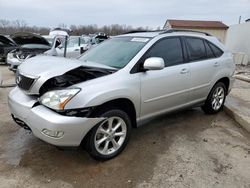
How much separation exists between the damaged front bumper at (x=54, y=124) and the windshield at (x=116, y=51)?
1.04m

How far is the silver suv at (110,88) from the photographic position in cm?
302

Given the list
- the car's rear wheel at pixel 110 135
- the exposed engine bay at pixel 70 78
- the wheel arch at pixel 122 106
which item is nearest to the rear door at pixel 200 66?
the wheel arch at pixel 122 106

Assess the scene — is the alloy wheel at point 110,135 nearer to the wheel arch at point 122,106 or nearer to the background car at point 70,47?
the wheel arch at point 122,106

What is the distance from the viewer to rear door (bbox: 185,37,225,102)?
4613 mm

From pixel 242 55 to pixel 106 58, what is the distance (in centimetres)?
1213

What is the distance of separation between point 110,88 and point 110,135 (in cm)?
65

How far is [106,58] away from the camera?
4.07m

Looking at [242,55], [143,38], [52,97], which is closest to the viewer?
[52,97]

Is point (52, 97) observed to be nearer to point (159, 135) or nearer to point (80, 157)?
point (80, 157)

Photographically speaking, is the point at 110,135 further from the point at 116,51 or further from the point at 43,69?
the point at 116,51

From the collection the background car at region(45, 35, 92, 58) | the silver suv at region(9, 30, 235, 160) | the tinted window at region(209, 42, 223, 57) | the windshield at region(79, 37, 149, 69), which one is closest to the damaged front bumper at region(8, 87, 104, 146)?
the silver suv at region(9, 30, 235, 160)

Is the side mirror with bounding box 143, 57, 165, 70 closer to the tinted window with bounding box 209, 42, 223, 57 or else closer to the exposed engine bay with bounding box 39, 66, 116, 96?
the exposed engine bay with bounding box 39, 66, 116, 96

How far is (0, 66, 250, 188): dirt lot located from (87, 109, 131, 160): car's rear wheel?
136 millimetres

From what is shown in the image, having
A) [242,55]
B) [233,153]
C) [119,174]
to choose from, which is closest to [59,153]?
[119,174]
